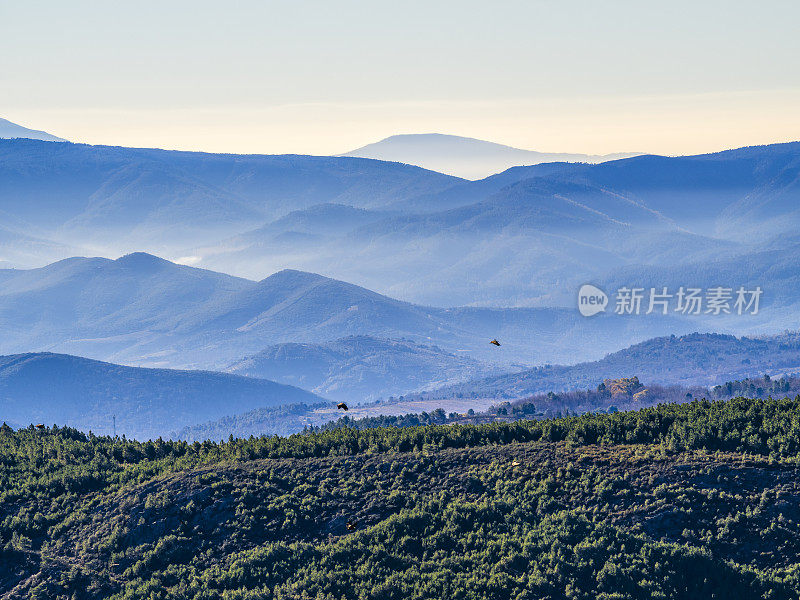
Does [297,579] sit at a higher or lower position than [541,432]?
lower

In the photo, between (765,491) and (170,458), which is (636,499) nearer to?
(765,491)

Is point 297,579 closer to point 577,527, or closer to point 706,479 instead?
point 577,527

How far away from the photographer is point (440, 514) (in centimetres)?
7375

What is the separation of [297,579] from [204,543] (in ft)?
25.5

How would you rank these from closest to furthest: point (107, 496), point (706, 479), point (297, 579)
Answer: point (297, 579)
point (706, 479)
point (107, 496)

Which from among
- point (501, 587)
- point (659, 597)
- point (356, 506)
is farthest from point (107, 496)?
point (659, 597)

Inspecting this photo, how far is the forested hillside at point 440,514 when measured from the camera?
221 feet

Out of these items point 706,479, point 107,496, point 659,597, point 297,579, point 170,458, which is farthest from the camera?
point 170,458

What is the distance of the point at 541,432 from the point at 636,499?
502 inches

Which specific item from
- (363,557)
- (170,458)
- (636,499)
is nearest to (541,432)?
(636,499)

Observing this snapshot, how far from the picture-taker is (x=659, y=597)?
64625 mm

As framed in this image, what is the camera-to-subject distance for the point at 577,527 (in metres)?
69.9

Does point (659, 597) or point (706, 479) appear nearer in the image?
point (659, 597)

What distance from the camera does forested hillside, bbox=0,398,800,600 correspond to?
6731 centimetres
